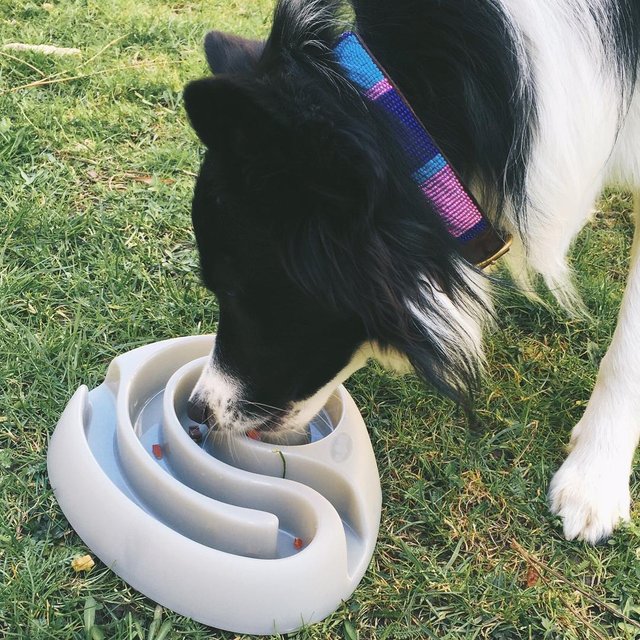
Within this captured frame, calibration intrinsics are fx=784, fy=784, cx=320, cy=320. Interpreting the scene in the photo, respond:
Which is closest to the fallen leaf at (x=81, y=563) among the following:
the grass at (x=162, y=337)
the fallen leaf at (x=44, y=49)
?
the grass at (x=162, y=337)

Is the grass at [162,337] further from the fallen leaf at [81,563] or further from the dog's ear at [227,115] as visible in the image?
the dog's ear at [227,115]

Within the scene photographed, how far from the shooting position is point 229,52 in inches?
69.2

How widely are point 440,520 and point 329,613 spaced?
0.42 metres

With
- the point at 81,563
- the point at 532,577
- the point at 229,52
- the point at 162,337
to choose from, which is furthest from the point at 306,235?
the point at 162,337

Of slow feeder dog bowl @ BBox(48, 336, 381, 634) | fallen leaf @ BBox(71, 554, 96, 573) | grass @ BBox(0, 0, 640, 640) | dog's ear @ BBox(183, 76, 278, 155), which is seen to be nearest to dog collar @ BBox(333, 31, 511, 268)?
dog's ear @ BBox(183, 76, 278, 155)

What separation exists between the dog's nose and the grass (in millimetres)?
397

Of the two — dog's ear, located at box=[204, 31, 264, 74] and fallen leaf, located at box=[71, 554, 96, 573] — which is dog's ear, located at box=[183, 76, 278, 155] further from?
fallen leaf, located at box=[71, 554, 96, 573]

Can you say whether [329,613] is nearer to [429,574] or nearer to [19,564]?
[429,574]

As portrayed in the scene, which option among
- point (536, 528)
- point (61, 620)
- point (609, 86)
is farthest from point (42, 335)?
point (609, 86)

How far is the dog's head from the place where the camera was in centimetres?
132

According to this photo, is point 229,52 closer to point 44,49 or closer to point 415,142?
point 415,142

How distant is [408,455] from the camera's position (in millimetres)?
2203

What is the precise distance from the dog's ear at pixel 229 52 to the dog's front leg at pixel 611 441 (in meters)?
1.18

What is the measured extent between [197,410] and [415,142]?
871 mm
